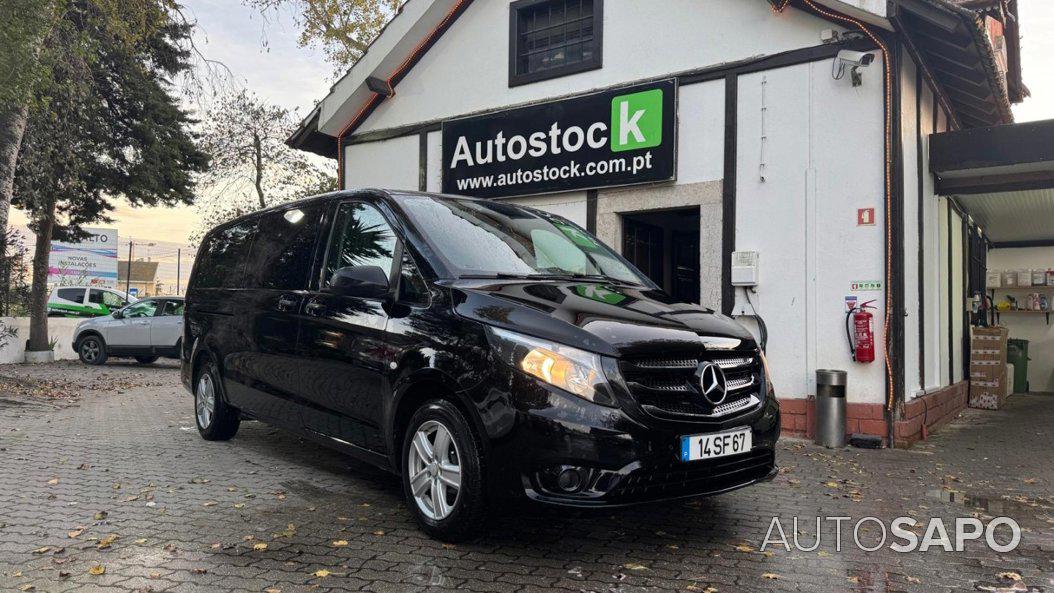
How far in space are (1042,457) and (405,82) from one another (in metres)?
9.34

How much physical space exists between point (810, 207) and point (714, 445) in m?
4.92

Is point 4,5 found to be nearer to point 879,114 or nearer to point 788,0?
point 788,0

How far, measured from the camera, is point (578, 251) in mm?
5254

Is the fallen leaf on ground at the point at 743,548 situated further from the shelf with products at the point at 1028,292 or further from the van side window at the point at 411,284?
the shelf with products at the point at 1028,292

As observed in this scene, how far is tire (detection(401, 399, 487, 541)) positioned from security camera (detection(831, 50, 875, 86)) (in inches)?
227

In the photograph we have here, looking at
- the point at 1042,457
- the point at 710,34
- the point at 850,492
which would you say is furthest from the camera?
the point at 710,34

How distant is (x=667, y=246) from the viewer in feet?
36.0

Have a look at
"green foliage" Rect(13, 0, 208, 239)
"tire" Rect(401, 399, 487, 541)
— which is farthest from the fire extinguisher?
"green foliage" Rect(13, 0, 208, 239)

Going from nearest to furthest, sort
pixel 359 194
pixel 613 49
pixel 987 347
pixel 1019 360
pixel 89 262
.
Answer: pixel 359 194 < pixel 613 49 < pixel 987 347 < pixel 1019 360 < pixel 89 262

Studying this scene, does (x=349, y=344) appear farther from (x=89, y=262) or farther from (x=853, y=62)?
(x=89, y=262)

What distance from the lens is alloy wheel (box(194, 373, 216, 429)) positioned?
674 cm

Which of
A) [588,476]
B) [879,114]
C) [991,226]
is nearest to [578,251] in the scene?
[588,476]

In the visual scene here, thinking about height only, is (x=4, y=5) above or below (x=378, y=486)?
above
